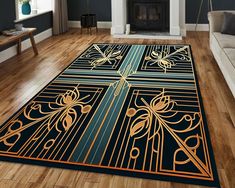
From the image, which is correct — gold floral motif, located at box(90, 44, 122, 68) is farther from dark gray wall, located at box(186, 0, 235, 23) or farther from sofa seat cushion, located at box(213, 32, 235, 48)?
dark gray wall, located at box(186, 0, 235, 23)

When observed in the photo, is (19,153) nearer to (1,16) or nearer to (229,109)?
(229,109)

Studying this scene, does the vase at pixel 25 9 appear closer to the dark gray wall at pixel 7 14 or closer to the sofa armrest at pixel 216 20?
the dark gray wall at pixel 7 14

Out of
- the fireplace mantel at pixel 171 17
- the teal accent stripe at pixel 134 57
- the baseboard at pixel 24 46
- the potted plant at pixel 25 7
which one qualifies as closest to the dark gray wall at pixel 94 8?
the fireplace mantel at pixel 171 17

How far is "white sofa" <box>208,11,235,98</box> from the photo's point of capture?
3.62 metres

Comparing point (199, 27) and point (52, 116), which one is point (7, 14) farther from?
point (199, 27)

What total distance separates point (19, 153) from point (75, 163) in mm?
490

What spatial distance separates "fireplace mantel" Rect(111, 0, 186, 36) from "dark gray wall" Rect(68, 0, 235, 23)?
433 mm

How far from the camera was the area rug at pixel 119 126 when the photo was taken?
8.29ft

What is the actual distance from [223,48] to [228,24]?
2.69 feet

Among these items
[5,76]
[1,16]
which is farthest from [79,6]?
[5,76]

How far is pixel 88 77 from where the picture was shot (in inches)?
178

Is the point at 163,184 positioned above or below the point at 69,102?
below

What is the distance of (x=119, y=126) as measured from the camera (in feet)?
10.2

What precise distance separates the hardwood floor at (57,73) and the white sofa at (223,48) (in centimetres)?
19
